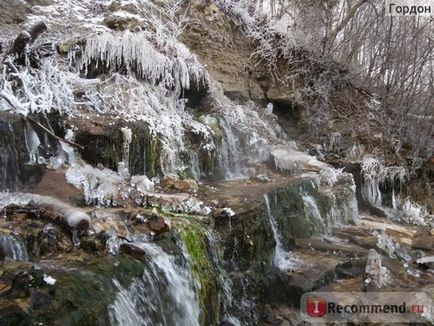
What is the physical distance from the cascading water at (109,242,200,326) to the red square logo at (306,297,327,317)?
1.34 metres

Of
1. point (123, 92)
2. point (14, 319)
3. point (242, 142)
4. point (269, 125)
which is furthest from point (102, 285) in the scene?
point (269, 125)

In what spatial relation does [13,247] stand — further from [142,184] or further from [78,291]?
[142,184]

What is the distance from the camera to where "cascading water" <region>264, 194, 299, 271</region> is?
211 inches

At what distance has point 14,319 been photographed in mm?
Result: 2559

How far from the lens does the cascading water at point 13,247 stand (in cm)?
333

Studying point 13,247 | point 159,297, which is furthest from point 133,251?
point 13,247

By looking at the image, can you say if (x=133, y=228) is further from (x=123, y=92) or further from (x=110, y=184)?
(x=123, y=92)

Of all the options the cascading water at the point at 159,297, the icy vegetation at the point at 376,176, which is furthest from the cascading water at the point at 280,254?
the icy vegetation at the point at 376,176

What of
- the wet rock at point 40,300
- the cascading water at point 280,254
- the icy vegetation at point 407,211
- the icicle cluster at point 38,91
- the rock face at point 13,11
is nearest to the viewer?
the wet rock at point 40,300

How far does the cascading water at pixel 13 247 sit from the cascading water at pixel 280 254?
2848 mm

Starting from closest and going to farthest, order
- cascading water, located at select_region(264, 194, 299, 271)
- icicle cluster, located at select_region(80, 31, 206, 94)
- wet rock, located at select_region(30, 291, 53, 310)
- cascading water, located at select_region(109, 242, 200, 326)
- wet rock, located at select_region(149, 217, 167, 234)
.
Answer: wet rock, located at select_region(30, 291, 53, 310)
cascading water, located at select_region(109, 242, 200, 326)
wet rock, located at select_region(149, 217, 167, 234)
cascading water, located at select_region(264, 194, 299, 271)
icicle cluster, located at select_region(80, 31, 206, 94)

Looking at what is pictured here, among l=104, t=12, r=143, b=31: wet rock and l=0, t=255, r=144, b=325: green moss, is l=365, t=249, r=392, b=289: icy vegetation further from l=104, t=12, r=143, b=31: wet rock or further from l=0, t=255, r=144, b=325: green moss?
l=104, t=12, r=143, b=31: wet rock

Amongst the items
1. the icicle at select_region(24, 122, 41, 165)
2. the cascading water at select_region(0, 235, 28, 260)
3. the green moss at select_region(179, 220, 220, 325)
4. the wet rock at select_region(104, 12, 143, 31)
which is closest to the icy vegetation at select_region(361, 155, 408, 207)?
the wet rock at select_region(104, 12, 143, 31)

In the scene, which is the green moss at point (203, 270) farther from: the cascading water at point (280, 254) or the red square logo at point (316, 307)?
the cascading water at point (280, 254)
